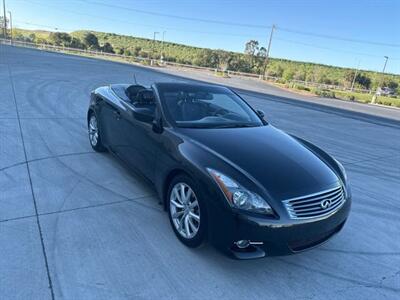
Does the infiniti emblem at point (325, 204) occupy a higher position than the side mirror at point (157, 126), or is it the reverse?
the side mirror at point (157, 126)

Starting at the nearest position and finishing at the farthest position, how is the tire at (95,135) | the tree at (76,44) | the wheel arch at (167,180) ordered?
1. the wheel arch at (167,180)
2. the tire at (95,135)
3. the tree at (76,44)

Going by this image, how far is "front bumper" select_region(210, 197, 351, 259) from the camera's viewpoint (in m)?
2.56

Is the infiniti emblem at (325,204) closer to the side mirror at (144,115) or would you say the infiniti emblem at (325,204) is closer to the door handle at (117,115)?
the side mirror at (144,115)

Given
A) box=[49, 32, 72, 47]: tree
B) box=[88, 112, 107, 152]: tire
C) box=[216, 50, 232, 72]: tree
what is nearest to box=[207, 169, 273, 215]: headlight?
box=[88, 112, 107, 152]: tire

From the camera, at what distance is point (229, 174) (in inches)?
109

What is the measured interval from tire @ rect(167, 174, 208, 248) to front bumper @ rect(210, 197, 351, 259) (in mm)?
182

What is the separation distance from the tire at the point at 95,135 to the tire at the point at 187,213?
2.50 m

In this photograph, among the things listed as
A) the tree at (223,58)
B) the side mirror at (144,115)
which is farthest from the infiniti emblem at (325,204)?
the tree at (223,58)

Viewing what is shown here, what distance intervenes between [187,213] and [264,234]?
0.81 meters

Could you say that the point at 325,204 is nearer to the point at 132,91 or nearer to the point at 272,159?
the point at 272,159

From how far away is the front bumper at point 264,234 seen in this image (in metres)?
2.56

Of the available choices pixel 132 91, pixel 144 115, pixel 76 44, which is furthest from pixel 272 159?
pixel 76 44

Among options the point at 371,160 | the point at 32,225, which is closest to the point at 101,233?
the point at 32,225

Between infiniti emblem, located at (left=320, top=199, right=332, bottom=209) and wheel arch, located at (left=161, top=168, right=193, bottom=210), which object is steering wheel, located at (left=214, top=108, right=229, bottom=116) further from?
infiniti emblem, located at (left=320, top=199, right=332, bottom=209)
